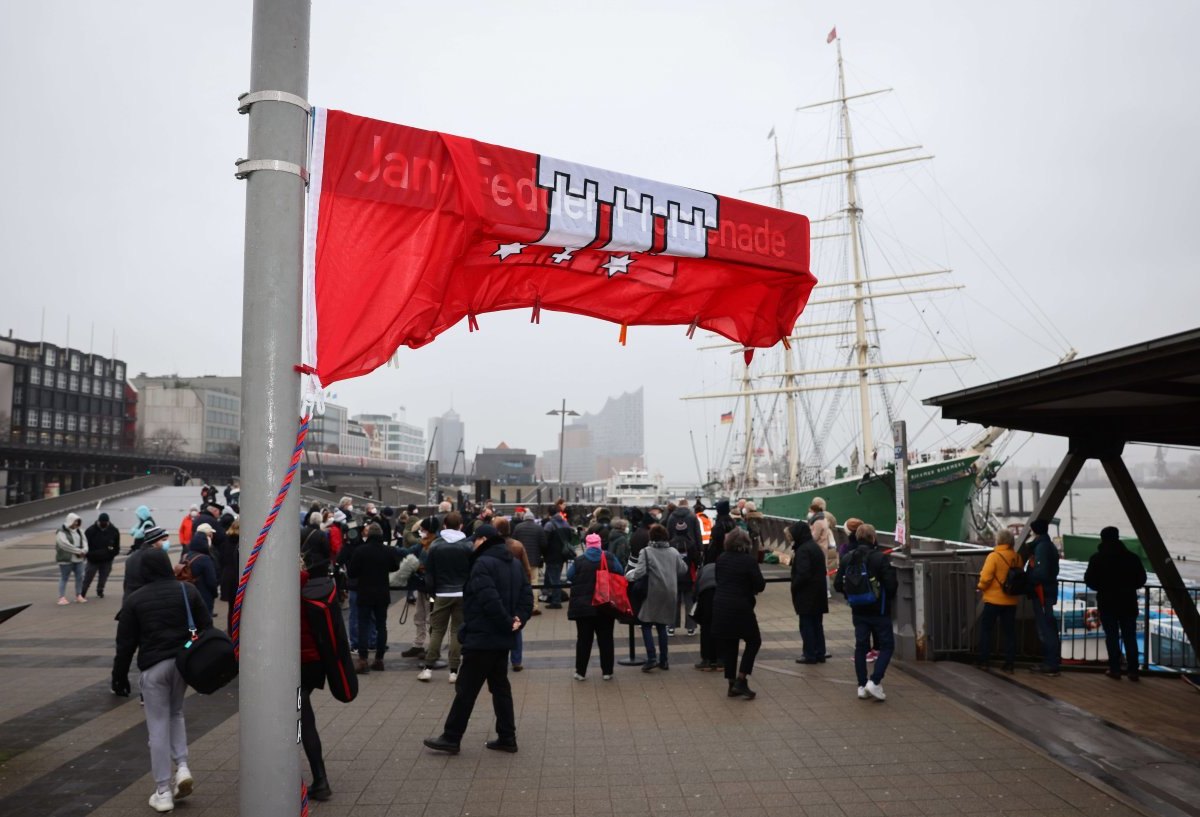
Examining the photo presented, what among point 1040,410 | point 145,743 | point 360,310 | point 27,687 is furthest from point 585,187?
point 27,687

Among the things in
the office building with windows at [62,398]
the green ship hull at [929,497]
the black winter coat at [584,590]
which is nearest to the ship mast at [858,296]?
the green ship hull at [929,497]

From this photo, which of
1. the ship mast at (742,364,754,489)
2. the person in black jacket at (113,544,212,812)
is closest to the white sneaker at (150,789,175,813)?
the person in black jacket at (113,544,212,812)

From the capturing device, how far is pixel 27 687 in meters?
8.77

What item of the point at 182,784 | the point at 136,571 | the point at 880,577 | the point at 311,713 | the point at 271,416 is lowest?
the point at 182,784

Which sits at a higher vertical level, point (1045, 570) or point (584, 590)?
point (1045, 570)

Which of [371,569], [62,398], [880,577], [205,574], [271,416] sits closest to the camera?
[271,416]

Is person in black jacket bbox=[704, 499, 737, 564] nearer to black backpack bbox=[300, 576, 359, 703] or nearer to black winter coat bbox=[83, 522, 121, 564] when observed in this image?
black backpack bbox=[300, 576, 359, 703]

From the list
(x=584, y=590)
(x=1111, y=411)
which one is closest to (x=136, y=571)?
(x=584, y=590)

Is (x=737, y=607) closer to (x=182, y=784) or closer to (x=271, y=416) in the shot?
(x=182, y=784)

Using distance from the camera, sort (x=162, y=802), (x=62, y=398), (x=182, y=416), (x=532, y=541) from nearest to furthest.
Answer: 1. (x=162, y=802)
2. (x=532, y=541)
3. (x=62, y=398)
4. (x=182, y=416)

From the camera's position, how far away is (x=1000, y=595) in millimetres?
9320

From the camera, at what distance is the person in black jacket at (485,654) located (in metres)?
6.54

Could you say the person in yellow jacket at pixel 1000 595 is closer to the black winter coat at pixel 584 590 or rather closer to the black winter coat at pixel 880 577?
the black winter coat at pixel 880 577

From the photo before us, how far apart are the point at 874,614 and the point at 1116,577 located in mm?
3295
